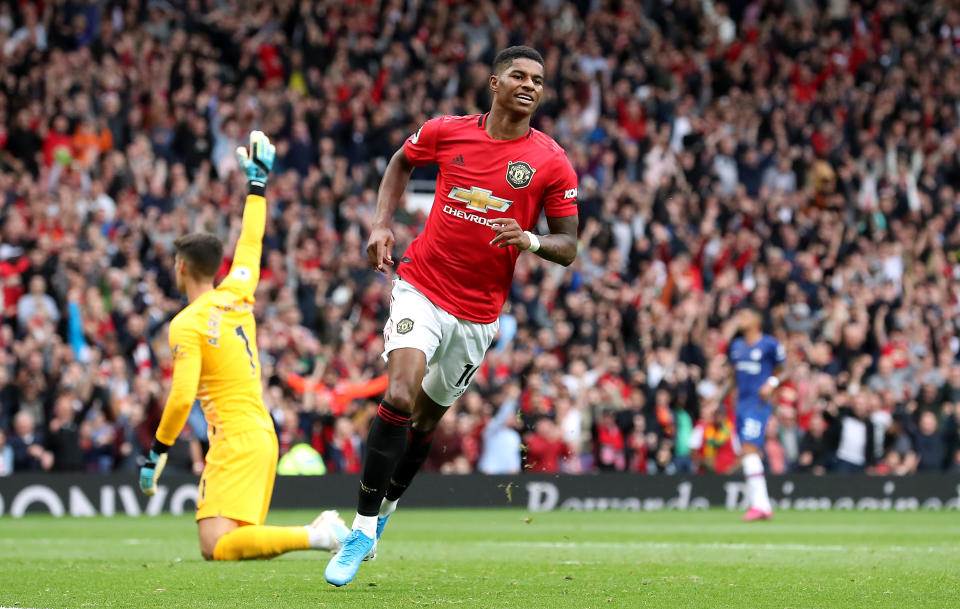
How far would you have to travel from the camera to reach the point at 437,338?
813 cm

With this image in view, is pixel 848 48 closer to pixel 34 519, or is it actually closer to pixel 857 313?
pixel 857 313

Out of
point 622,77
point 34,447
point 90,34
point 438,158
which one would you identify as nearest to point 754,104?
point 622,77

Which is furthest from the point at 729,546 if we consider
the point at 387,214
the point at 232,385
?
the point at 387,214

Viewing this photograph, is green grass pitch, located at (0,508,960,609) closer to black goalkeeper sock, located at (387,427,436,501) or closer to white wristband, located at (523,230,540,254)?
black goalkeeper sock, located at (387,427,436,501)

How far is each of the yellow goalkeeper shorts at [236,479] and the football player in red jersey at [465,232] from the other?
1.31 metres

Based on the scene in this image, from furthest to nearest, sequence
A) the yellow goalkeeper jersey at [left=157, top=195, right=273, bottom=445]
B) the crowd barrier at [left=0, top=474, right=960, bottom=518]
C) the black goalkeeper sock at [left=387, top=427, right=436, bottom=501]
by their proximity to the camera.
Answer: the crowd barrier at [left=0, top=474, right=960, bottom=518] < the yellow goalkeeper jersey at [left=157, top=195, right=273, bottom=445] < the black goalkeeper sock at [left=387, top=427, right=436, bottom=501]

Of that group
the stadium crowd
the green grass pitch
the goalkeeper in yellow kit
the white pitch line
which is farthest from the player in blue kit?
the goalkeeper in yellow kit

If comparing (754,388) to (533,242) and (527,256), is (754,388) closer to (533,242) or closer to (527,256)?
(527,256)

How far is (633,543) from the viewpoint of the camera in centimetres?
1226

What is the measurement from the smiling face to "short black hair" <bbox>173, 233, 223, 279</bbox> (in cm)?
235

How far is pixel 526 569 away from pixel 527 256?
1368 centimetres

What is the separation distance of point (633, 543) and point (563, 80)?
14.8 m

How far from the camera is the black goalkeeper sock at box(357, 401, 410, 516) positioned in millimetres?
7797

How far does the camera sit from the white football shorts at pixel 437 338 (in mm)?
7988
